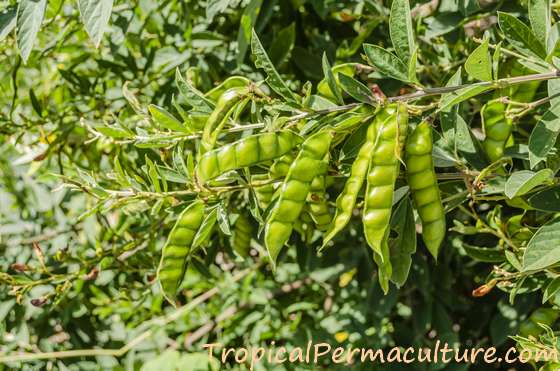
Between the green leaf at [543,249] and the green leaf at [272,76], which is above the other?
the green leaf at [272,76]

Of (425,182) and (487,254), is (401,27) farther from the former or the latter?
(487,254)

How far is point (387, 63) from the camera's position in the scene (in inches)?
43.4

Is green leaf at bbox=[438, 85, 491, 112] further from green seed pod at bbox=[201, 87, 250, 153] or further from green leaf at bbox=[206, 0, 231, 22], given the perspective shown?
green leaf at bbox=[206, 0, 231, 22]

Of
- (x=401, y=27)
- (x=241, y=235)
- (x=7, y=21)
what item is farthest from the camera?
(x=241, y=235)

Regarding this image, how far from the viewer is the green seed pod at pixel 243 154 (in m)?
1.08

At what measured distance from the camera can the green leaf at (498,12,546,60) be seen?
1.09 meters

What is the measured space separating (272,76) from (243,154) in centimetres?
15

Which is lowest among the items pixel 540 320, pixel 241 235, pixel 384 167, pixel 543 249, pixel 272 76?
pixel 540 320

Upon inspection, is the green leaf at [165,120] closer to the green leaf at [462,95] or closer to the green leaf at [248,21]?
the green leaf at [248,21]

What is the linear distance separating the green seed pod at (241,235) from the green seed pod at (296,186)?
0.59 m

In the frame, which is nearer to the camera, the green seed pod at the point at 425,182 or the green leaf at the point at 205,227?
the green seed pod at the point at 425,182

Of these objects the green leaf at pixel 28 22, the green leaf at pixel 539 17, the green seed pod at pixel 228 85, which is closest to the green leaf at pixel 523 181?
the green leaf at pixel 539 17

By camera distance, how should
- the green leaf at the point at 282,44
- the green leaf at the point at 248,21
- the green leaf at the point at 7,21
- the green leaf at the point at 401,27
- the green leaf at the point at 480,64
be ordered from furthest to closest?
the green leaf at the point at 282,44 → the green leaf at the point at 248,21 → the green leaf at the point at 7,21 → the green leaf at the point at 401,27 → the green leaf at the point at 480,64

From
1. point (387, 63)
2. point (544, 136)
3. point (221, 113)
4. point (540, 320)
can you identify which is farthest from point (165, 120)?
point (540, 320)
